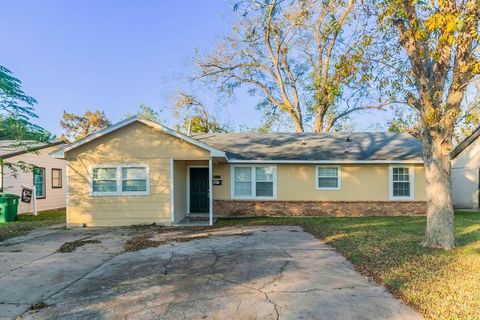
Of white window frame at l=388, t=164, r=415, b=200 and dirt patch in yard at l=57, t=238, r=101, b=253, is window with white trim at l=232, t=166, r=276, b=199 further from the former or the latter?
dirt patch in yard at l=57, t=238, r=101, b=253

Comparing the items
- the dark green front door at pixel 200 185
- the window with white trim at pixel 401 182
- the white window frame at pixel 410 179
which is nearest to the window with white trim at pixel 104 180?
the dark green front door at pixel 200 185

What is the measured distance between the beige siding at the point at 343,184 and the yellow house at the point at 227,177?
0.04m

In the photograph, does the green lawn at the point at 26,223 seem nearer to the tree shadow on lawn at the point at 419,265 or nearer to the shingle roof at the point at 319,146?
the shingle roof at the point at 319,146

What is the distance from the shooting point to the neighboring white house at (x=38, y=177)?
15406 millimetres

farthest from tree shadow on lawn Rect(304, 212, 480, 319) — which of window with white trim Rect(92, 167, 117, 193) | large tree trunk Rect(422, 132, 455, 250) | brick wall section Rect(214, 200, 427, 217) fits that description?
window with white trim Rect(92, 167, 117, 193)

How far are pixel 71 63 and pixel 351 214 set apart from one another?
1790cm

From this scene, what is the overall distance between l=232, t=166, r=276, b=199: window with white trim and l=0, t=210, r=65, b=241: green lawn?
7.63 m

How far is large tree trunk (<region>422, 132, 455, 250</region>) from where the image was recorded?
Result: 744 cm

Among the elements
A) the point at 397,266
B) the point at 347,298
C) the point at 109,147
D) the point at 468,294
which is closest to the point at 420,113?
the point at 397,266

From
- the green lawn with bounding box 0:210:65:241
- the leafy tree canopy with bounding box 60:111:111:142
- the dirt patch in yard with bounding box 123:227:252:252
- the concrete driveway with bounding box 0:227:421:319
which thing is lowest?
the green lawn with bounding box 0:210:65:241

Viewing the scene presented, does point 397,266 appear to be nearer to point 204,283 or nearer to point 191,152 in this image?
point 204,283

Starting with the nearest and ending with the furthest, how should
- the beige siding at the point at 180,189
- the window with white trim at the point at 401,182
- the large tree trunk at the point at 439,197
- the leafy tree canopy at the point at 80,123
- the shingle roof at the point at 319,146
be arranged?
the large tree trunk at the point at 439,197 → the beige siding at the point at 180,189 → the window with white trim at the point at 401,182 → the shingle roof at the point at 319,146 → the leafy tree canopy at the point at 80,123

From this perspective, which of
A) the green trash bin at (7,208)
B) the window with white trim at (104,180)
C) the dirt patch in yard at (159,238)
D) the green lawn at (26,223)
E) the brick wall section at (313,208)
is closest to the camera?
the dirt patch in yard at (159,238)

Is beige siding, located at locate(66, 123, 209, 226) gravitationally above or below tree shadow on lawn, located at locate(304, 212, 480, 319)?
above
